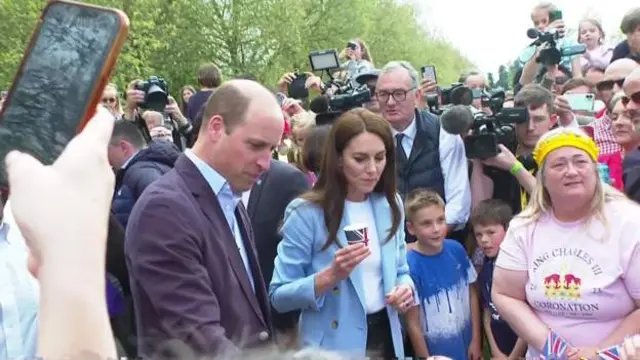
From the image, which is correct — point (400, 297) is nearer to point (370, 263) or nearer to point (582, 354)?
point (370, 263)

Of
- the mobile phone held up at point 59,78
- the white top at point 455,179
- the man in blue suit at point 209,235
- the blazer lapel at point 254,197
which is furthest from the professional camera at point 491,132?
the mobile phone held up at point 59,78

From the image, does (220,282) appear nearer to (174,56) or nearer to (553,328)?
(553,328)

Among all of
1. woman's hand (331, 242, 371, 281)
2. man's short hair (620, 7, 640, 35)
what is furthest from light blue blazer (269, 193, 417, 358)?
man's short hair (620, 7, 640, 35)

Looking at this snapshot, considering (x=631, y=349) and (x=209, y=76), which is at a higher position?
(x=209, y=76)

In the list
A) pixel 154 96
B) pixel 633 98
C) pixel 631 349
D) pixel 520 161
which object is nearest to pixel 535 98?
pixel 520 161

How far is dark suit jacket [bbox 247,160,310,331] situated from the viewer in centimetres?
414

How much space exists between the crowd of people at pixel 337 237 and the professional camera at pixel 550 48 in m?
0.05

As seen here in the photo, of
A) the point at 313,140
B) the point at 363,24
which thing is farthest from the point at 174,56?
the point at 313,140

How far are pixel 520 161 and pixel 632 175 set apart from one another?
113cm

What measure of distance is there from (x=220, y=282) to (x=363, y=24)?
30937mm

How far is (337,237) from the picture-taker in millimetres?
3631

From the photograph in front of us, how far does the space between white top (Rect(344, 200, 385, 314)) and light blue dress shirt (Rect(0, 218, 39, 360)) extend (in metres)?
1.82

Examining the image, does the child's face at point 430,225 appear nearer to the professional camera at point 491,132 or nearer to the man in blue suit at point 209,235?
the professional camera at point 491,132

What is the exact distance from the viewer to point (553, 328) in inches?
134
